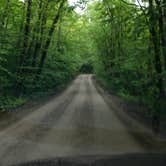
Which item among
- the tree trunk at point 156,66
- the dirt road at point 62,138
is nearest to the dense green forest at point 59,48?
the tree trunk at point 156,66

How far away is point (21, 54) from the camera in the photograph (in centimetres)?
1658

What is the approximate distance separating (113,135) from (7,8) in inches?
408

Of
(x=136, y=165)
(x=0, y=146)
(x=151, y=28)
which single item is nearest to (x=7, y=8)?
(x=151, y=28)

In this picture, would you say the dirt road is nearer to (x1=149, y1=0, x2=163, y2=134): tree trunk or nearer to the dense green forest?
(x1=149, y1=0, x2=163, y2=134): tree trunk

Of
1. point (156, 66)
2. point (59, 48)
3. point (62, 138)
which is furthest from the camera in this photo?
point (59, 48)

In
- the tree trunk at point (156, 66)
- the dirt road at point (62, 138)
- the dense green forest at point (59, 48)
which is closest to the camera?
→ the dirt road at point (62, 138)

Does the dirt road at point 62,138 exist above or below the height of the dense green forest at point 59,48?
below

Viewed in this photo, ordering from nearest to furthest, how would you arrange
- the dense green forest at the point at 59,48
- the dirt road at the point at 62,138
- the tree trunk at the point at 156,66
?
the dirt road at the point at 62,138 → the tree trunk at the point at 156,66 → the dense green forest at the point at 59,48

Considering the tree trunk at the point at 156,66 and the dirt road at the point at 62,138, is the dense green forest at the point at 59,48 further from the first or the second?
the dirt road at the point at 62,138

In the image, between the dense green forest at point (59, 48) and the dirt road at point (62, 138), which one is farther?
the dense green forest at point (59, 48)

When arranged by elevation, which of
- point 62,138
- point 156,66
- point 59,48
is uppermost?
point 59,48

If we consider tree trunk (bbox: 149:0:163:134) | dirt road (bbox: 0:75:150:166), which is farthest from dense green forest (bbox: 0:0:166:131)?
dirt road (bbox: 0:75:150:166)

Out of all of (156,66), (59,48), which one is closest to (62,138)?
(156,66)

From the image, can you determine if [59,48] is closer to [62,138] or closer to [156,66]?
[156,66]
